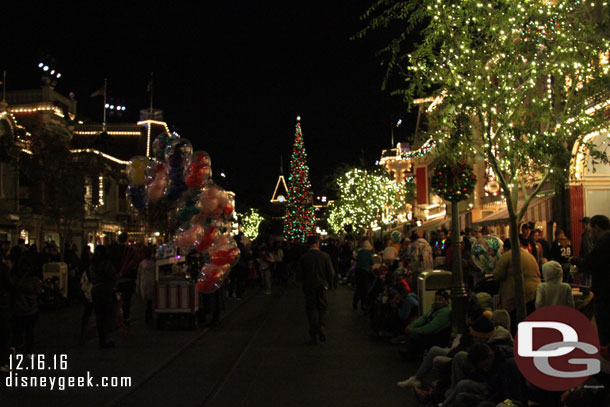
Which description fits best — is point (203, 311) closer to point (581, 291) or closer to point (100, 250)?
point (100, 250)

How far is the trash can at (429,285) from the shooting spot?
12.2 metres

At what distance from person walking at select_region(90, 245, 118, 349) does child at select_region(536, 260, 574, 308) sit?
7414 millimetres

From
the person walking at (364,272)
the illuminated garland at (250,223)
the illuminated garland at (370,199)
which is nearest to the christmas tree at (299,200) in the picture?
the illuminated garland at (370,199)

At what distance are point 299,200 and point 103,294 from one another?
5608 cm

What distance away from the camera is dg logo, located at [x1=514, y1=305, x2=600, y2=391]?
561 centimetres

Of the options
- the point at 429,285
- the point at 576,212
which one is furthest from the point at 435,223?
the point at 429,285

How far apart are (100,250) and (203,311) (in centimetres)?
391

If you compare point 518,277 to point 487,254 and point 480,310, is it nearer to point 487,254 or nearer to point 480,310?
point 480,310

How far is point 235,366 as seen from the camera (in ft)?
34.5

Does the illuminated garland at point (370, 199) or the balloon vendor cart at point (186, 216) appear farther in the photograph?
the illuminated garland at point (370, 199)

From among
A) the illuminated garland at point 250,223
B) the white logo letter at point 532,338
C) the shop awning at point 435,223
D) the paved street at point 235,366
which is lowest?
the paved street at point 235,366

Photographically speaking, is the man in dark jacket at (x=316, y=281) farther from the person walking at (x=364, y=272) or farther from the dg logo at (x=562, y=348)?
the dg logo at (x=562, y=348)

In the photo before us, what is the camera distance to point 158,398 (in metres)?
8.43

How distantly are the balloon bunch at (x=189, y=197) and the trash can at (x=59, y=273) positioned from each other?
248 inches
